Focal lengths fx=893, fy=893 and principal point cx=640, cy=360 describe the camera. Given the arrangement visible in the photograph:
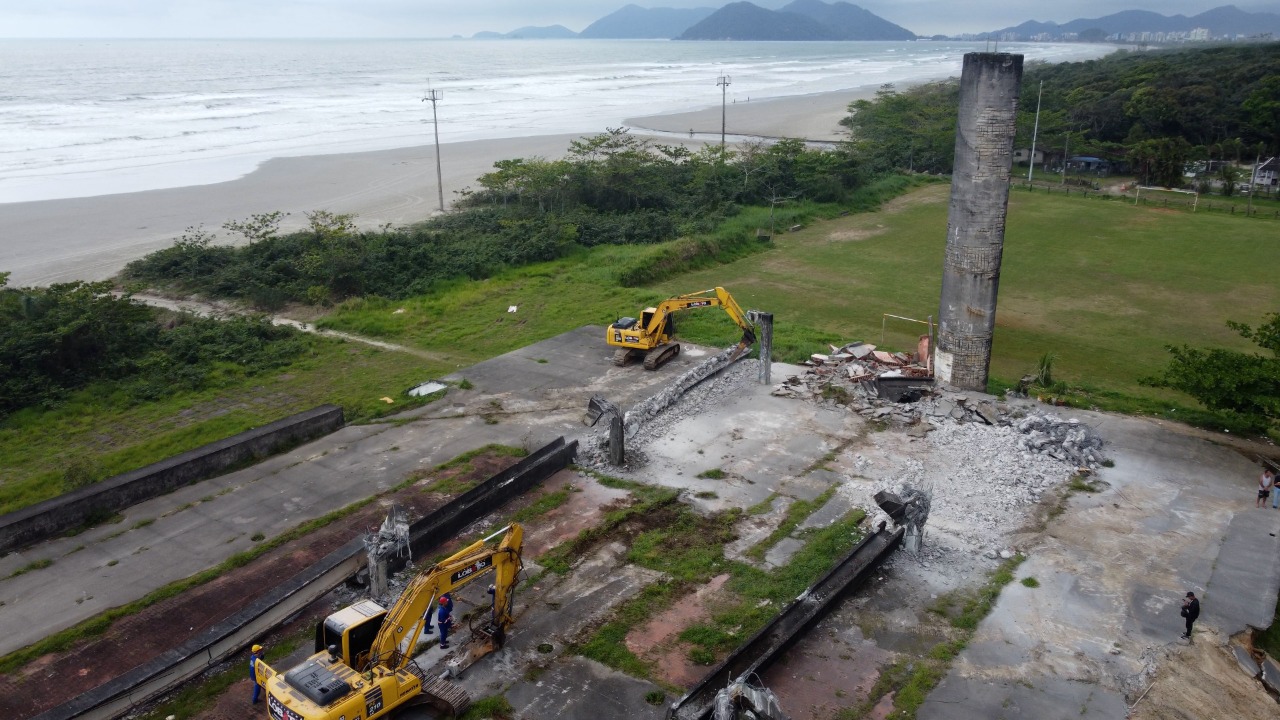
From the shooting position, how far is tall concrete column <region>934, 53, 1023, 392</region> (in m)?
21.3

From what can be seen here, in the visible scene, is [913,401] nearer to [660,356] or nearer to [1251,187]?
[660,356]

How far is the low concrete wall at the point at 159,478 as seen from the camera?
1714cm

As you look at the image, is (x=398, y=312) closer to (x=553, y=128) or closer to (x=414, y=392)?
(x=414, y=392)

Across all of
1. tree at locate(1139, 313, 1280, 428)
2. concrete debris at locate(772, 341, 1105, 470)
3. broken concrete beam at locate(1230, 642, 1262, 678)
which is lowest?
broken concrete beam at locate(1230, 642, 1262, 678)

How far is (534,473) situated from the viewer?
18641mm

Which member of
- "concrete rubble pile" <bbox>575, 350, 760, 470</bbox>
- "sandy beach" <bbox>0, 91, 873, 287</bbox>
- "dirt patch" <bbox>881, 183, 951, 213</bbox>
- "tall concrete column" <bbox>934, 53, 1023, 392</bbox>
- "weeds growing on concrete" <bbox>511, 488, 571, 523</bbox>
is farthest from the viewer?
"dirt patch" <bbox>881, 183, 951, 213</bbox>

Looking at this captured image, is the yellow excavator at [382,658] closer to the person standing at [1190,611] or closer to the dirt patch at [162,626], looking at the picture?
the dirt patch at [162,626]

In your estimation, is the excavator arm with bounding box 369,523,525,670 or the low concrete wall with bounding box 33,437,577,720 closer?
the excavator arm with bounding box 369,523,525,670

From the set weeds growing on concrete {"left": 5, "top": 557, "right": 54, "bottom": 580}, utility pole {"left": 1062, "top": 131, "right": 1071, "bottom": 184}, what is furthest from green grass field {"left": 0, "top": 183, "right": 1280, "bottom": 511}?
utility pole {"left": 1062, "top": 131, "right": 1071, "bottom": 184}

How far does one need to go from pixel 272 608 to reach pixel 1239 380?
1992 centimetres

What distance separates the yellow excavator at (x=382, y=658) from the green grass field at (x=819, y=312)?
11.1 m

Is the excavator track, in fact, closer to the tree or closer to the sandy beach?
the tree

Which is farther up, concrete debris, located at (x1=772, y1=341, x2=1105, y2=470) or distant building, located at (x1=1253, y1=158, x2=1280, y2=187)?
distant building, located at (x1=1253, y1=158, x2=1280, y2=187)

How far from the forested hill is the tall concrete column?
114ft
